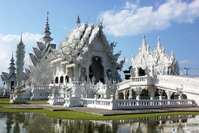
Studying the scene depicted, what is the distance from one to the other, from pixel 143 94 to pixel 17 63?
4182 centimetres

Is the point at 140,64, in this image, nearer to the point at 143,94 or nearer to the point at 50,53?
the point at 143,94

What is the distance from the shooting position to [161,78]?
140 ft

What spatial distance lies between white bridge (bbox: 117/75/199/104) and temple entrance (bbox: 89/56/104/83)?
586 inches

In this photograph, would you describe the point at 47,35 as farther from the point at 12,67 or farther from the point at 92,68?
the point at 92,68

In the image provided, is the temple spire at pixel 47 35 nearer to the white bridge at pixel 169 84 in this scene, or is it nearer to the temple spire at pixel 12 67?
the temple spire at pixel 12 67

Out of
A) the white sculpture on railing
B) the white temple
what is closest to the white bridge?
the white temple

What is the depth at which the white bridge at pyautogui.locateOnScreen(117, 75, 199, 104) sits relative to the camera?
119ft

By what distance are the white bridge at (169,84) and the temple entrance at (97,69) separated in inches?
586

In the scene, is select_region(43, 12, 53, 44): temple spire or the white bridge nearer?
the white bridge

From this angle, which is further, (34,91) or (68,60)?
(68,60)

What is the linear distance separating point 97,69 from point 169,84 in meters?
26.1

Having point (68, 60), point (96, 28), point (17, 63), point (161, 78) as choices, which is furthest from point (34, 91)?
point (17, 63)

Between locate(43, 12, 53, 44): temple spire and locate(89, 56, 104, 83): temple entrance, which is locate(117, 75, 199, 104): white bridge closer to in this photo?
locate(89, 56, 104, 83): temple entrance

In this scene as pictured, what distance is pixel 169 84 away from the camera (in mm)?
40594
